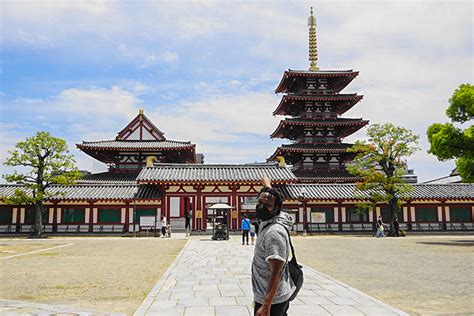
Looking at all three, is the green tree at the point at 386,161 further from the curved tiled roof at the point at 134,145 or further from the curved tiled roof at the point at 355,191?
the curved tiled roof at the point at 134,145

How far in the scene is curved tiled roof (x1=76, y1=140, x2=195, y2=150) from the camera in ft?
111

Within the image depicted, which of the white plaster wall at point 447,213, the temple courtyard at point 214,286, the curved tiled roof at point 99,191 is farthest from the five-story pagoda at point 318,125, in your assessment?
the temple courtyard at point 214,286

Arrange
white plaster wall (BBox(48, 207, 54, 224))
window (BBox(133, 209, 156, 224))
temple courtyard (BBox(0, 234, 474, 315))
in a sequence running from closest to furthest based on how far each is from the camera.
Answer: temple courtyard (BBox(0, 234, 474, 315)) → white plaster wall (BBox(48, 207, 54, 224)) → window (BBox(133, 209, 156, 224))

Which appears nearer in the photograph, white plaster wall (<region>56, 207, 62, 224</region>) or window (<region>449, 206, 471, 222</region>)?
white plaster wall (<region>56, 207, 62, 224</region>)

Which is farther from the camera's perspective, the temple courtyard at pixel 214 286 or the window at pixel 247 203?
the window at pixel 247 203

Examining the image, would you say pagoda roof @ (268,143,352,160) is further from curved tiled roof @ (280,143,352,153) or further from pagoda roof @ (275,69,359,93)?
pagoda roof @ (275,69,359,93)

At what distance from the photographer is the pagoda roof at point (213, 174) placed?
2844cm

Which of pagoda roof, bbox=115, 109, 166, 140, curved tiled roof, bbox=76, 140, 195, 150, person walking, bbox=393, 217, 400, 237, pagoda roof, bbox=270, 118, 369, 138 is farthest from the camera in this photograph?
pagoda roof, bbox=115, 109, 166, 140

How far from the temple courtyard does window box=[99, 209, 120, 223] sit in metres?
15.3

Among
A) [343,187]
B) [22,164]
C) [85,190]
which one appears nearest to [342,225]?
[343,187]

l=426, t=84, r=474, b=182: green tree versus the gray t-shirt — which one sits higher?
l=426, t=84, r=474, b=182: green tree

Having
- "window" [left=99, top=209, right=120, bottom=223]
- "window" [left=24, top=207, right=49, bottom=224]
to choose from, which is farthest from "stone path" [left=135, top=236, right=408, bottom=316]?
"window" [left=24, top=207, right=49, bottom=224]

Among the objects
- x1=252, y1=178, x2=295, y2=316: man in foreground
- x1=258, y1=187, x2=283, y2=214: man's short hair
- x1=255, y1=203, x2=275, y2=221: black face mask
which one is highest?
x1=258, y1=187, x2=283, y2=214: man's short hair

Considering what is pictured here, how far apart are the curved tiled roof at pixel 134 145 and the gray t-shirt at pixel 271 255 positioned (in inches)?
1256
